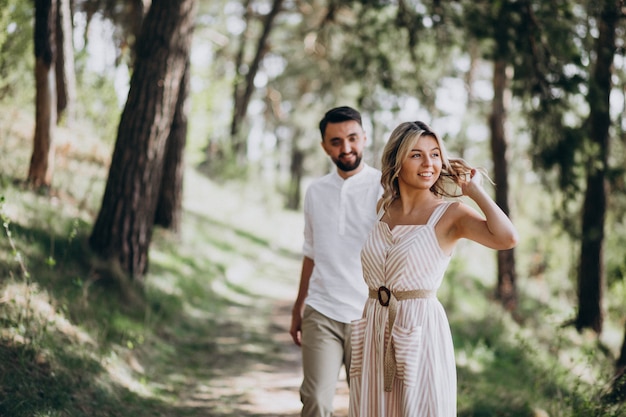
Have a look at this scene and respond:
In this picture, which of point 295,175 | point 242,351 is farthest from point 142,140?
point 295,175

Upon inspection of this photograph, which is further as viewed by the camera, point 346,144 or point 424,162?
point 346,144

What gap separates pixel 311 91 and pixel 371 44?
57.8 feet

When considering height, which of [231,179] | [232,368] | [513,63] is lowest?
[232,368]

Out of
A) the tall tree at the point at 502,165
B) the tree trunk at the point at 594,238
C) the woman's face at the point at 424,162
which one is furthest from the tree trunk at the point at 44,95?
the tall tree at the point at 502,165

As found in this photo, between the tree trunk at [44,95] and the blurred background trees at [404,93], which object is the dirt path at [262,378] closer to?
the blurred background trees at [404,93]

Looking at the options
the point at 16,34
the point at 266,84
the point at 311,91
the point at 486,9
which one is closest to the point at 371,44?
the point at 486,9

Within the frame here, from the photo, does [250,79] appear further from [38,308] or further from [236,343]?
[38,308]

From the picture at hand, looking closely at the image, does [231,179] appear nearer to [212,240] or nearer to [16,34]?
[212,240]

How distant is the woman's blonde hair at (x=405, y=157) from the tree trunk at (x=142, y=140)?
4.83 m

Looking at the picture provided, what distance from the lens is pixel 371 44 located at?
11.7 meters

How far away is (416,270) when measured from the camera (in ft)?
11.1

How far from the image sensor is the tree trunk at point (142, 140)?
308 inches

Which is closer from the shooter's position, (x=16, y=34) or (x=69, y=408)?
(x=69, y=408)

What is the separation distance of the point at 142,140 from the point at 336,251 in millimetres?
4234
